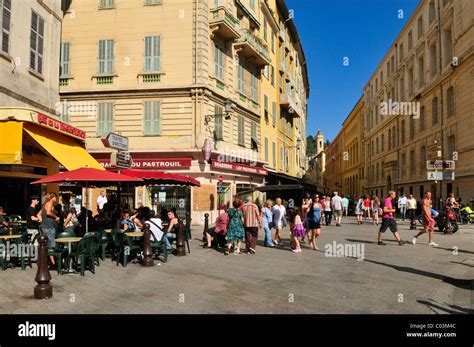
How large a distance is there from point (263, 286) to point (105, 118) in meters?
17.1

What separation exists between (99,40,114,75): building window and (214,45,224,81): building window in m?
5.69

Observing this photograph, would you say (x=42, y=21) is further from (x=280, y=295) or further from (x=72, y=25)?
(x=280, y=295)

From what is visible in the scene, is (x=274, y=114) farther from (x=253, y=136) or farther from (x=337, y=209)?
(x=337, y=209)

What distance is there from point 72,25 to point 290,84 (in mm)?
21597

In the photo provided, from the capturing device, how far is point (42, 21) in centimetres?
1380

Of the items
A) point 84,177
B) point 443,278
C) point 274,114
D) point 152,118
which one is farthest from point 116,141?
point 274,114

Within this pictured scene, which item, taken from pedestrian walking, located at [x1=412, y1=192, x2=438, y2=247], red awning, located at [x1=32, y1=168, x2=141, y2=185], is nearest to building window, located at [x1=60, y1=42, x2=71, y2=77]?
red awning, located at [x1=32, y1=168, x2=141, y2=185]

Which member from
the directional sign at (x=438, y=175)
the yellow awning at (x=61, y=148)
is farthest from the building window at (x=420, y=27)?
the yellow awning at (x=61, y=148)

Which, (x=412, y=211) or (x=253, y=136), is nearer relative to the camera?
(x=412, y=211)

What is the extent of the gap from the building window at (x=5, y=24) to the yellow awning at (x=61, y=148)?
248 centimetres

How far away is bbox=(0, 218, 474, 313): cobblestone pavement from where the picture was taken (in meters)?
5.57
